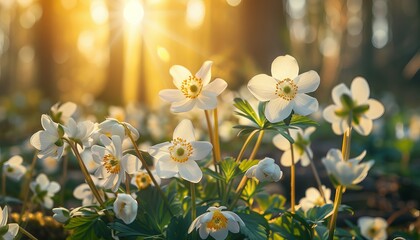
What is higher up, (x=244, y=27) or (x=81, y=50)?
(x=244, y=27)

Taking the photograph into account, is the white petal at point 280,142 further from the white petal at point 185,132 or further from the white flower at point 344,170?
the white flower at point 344,170

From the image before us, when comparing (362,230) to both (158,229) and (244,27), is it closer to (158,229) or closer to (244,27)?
(158,229)

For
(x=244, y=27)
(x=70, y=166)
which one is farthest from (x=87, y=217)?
(x=244, y=27)

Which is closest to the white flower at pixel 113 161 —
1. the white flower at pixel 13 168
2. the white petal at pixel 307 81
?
the white petal at pixel 307 81

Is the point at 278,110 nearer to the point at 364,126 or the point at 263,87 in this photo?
the point at 263,87

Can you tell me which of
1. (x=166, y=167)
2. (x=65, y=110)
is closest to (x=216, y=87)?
(x=166, y=167)
